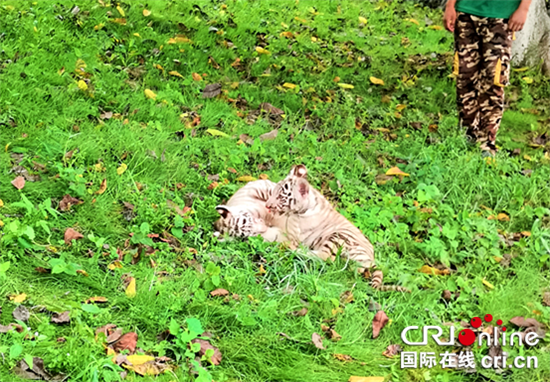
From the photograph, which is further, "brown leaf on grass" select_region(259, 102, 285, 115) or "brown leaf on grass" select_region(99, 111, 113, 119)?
"brown leaf on grass" select_region(259, 102, 285, 115)

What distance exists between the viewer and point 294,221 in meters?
3.77

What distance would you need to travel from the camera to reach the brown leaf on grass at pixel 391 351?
120 inches

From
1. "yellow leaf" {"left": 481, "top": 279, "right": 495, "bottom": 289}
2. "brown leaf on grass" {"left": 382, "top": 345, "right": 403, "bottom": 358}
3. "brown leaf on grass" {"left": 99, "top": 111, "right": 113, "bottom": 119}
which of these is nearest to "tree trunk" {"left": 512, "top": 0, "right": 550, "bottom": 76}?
"yellow leaf" {"left": 481, "top": 279, "right": 495, "bottom": 289}

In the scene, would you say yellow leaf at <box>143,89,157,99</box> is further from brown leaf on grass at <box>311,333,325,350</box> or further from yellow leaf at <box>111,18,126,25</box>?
brown leaf on grass at <box>311,333,325,350</box>

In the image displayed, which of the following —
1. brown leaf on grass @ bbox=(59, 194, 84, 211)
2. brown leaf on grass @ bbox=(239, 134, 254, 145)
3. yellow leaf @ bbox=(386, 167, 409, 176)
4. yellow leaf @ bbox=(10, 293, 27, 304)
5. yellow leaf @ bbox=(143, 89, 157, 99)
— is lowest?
yellow leaf @ bbox=(10, 293, 27, 304)

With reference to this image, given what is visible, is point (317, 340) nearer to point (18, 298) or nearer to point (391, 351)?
point (391, 351)

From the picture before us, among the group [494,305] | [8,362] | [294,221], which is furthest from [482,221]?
[8,362]

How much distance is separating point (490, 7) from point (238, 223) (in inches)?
118

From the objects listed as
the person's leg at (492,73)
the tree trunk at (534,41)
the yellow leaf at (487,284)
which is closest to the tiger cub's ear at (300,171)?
the yellow leaf at (487,284)

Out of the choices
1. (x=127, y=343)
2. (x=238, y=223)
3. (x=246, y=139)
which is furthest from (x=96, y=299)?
(x=246, y=139)

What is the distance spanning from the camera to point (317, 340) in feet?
9.71

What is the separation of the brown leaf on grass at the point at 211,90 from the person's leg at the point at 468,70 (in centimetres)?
221

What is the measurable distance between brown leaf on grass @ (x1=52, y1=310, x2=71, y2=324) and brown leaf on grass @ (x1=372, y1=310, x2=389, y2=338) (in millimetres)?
1557

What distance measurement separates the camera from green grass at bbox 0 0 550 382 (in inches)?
117
